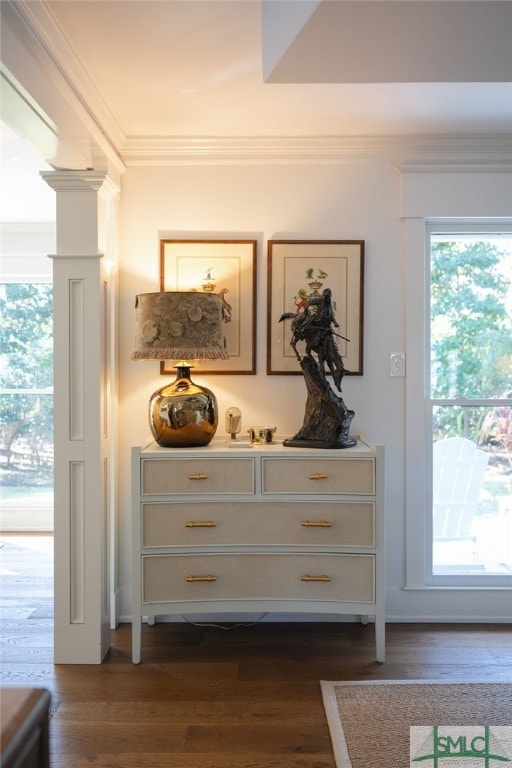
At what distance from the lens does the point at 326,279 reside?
3268 millimetres

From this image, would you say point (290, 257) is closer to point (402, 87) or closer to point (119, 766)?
point (402, 87)

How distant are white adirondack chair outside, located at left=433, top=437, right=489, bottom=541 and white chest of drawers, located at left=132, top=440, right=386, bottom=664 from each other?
2.42 ft

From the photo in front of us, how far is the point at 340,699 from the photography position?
248 centimetres

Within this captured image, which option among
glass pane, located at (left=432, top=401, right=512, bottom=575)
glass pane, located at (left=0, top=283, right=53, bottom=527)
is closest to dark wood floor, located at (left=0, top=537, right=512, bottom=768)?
glass pane, located at (left=432, top=401, right=512, bottom=575)

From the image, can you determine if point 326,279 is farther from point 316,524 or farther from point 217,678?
point 217,678

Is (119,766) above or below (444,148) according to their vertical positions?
below

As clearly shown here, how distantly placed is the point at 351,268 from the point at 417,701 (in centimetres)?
194

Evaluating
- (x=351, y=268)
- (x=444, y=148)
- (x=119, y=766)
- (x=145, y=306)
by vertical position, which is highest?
(x=444, y=148)

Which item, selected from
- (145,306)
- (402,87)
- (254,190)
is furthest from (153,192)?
(402,87)

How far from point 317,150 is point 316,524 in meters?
1.80

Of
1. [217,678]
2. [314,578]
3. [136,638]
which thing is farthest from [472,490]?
[136,638]

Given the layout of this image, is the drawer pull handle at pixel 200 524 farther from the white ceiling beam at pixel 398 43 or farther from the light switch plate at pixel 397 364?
the white ceiling beam at pixel 398 43

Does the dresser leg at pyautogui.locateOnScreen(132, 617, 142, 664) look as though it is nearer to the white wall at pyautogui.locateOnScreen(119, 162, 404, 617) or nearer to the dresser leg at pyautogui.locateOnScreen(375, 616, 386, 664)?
the white wall at pyautogui.locateOnScreen(119, 162, 404, 617)

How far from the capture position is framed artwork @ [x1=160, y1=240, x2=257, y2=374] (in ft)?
10.7
